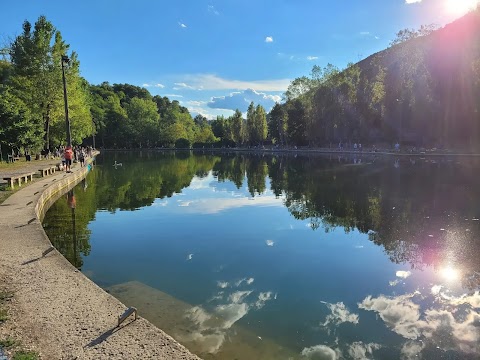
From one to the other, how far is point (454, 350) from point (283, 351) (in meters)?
2.28

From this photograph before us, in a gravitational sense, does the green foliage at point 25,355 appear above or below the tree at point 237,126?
below

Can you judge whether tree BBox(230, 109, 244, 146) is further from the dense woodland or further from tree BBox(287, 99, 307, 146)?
tree BBox(287, 99, 307, 146)

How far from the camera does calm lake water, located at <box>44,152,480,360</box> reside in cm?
545

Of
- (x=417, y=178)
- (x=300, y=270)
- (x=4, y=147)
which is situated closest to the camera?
(x=300, y=270)

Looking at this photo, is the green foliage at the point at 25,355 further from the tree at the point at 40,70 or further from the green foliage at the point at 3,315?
the tree at the point at 40,70

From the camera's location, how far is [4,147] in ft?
102

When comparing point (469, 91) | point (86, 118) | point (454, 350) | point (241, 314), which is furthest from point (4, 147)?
point (469, 91)

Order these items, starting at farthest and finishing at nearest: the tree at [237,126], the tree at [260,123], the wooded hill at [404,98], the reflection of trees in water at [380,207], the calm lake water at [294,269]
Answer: the tree at [237,126] → the tree at [260,123] → the wooded hill at [404,98] → the reflection of trees in water at [380,207] → the calm lake water at [294,269]

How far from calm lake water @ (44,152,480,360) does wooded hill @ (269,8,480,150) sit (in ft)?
106

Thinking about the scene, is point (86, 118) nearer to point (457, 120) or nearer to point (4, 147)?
point (4, 147)

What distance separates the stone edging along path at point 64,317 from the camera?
13.5 ft

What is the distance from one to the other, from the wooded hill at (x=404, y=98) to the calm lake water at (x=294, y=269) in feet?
106

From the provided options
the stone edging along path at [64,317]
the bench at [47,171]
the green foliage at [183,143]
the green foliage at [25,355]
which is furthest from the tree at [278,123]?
the green foliage at [25,355]

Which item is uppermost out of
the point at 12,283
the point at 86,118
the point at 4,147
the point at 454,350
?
the point at 86,118
